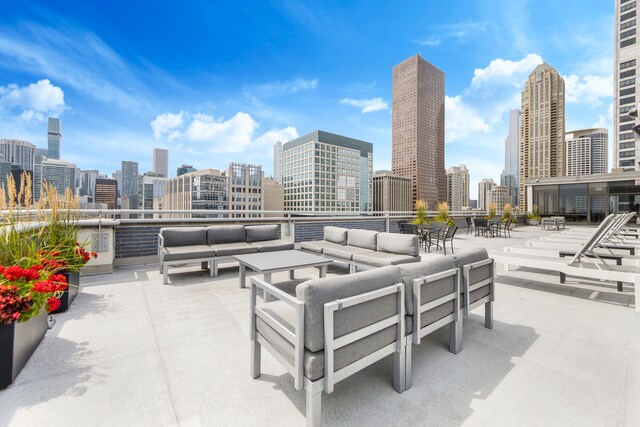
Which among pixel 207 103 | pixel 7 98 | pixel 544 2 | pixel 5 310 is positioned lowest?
pixel 5 310

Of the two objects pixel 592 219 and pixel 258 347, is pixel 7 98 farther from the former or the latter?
pixel 592 219

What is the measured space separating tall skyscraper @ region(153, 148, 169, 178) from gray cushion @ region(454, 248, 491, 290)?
5205 inches

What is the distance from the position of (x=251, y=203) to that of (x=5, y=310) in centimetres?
7455

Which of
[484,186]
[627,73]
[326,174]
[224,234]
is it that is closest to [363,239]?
[224,234]

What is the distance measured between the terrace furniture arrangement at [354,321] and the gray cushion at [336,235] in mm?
2887

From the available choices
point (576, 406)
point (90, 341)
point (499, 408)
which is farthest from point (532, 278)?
point (90, 341)

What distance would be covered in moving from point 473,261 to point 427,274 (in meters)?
0.73

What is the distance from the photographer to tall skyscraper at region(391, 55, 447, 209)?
79188 mm

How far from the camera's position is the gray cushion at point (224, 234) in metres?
4.78

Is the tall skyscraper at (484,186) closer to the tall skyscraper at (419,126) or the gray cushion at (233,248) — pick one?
the tall skyscraper at (419,126)

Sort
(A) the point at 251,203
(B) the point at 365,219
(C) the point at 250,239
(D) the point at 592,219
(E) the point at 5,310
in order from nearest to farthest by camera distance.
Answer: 1. (E) the point at 5,310
2. (C) the point at 250,239
3. (B) the point at 365,219
4. (D) the point at 592,219
5. (A) the point at 251,203

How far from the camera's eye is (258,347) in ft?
5.52

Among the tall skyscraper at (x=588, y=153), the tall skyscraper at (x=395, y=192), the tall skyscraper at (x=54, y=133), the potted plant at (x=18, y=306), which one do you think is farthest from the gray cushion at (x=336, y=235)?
the tall skyscraper at (x=588, y=153)

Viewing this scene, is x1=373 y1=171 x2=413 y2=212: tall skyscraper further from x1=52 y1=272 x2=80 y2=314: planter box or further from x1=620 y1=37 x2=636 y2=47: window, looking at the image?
x1=52 y1=272 x2=80 y2=314: planter box
